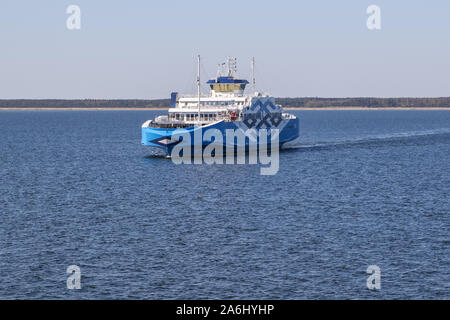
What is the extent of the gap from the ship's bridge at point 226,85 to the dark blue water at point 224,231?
77.9ft

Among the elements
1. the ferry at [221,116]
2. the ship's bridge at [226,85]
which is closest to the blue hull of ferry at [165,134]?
the ferry at [221,116]

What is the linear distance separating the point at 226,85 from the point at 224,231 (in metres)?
62.0

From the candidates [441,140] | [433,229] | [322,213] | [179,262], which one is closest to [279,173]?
[322,213]

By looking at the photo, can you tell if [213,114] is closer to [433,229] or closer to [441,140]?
[433,229]

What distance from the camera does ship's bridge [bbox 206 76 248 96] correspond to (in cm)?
10594

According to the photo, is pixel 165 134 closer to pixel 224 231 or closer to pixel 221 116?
pixel 221 116

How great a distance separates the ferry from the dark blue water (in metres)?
4.64

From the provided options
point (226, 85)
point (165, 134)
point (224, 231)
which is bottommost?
point (224, 231)

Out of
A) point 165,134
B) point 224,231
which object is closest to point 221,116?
point 165,134

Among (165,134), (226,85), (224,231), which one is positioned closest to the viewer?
(224,231)

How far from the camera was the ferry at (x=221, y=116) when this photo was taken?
86500 millimetres

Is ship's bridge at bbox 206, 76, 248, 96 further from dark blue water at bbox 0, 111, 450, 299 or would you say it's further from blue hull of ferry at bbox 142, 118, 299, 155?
dark blue water at bbox 0, 111, 450, 299

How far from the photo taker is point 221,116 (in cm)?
9388

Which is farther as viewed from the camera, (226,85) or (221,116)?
(226,85)
